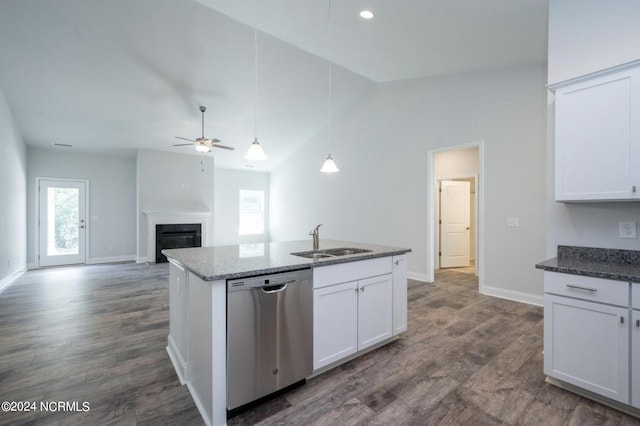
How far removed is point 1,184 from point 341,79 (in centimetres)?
571

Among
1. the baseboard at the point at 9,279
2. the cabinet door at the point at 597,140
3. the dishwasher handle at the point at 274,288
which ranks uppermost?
the cabinet door at the point at 597,140

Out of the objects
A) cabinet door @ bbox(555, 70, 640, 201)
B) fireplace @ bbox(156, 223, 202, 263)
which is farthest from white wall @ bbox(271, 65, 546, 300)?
fireplace @ bbox(156, 223, 202, 263)

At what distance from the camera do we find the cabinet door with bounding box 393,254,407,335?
273 centimetres

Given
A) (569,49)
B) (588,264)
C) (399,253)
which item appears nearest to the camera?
(588,264)

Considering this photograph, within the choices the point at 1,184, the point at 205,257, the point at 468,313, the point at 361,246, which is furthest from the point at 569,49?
the point at 1,184

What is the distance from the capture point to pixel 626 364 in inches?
68.7

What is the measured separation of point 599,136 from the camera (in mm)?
2049

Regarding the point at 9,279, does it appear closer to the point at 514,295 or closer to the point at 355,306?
the point at 355,306

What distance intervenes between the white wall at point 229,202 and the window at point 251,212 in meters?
0.15

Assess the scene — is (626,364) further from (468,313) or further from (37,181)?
(37,181)

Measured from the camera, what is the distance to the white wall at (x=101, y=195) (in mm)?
6410

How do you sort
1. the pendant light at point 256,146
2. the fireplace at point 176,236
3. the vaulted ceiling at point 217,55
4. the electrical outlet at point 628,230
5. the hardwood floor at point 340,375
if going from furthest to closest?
the fireplace at point 176,236
the vaulted ceiling at point 217,55
the pendant light at point 256,146
the electrical outlet at point 628,230
the hardwood floor at point 340,375

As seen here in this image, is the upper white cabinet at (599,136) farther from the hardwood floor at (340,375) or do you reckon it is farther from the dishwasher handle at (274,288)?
the dishwasher handle at (274,288)

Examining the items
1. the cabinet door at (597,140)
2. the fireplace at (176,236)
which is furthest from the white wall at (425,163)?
the fireplace at (176,236)
